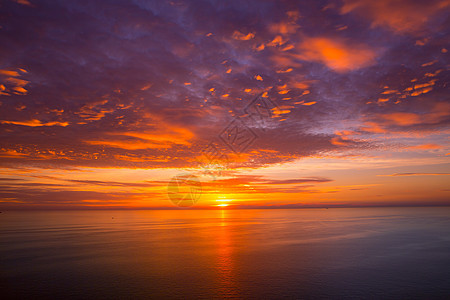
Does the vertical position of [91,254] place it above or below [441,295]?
above

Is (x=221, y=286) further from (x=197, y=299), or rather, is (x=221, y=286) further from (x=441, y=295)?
(x=441, y=295)

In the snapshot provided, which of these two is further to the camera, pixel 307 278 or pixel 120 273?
pixel 120 273

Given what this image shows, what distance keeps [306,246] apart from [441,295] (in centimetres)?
3528

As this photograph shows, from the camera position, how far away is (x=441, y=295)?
29.2m

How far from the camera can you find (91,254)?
54750 mm

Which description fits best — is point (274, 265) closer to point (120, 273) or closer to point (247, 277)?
point (247, 277)

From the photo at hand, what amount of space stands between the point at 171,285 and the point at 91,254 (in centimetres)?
2902

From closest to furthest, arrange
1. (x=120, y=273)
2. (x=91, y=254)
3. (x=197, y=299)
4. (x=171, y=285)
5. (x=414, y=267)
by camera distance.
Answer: (x=197, y=299) < (x=171, y=285) < (x=120, y=273) < (x=414, y=267) < (x=91, y=254)

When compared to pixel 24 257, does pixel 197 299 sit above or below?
below

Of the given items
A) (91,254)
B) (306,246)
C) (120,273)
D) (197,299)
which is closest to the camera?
(197,299)

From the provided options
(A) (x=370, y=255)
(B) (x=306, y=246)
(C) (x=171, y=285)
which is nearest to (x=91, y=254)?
(C) (x=171, y=285)

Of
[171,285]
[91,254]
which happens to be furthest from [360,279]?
[91,254]

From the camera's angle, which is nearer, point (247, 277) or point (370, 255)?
point (247, 277)

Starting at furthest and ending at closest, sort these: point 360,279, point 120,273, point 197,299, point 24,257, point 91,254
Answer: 1. point 91,254
2. point 24,257
3. point 120,273
4. point 360,279
5. point 197,299
